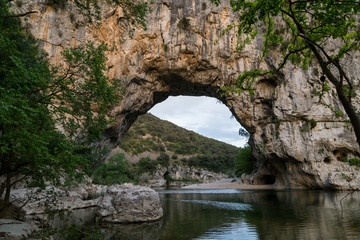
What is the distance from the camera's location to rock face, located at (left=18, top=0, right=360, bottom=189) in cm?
2378

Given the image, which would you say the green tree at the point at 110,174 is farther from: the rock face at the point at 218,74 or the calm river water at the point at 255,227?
the calm river water at the point at 255,227

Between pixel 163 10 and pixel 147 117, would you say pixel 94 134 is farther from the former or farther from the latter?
pixel 147 117

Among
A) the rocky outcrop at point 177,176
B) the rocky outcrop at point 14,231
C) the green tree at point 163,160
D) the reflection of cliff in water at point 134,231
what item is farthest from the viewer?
the green tree at point 163,160

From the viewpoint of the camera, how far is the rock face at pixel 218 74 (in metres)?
23.8

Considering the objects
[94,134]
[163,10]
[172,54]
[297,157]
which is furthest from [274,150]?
[94,134]

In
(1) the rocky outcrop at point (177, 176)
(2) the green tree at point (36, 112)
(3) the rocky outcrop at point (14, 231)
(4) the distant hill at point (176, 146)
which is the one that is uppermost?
(4) the distant hill at point (176, 146)

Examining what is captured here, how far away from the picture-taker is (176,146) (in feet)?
230

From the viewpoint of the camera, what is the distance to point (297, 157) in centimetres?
2448

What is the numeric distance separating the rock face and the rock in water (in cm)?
1465

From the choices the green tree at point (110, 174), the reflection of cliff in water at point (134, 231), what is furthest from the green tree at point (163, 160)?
the reflection of cliff in water at point (134, 231)

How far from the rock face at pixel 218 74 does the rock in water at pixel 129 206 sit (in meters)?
14.7

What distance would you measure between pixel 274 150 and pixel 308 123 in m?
4.66

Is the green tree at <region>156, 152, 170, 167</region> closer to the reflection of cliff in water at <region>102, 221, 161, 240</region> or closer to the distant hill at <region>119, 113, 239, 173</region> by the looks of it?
the distant hill at <region>119, 113, 239, 173</region>

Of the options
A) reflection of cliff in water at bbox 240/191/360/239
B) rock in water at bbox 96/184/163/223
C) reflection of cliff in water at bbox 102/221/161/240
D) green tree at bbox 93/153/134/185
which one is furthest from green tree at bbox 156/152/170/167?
reflection of cliff in water at bbox 102/221/161/240
